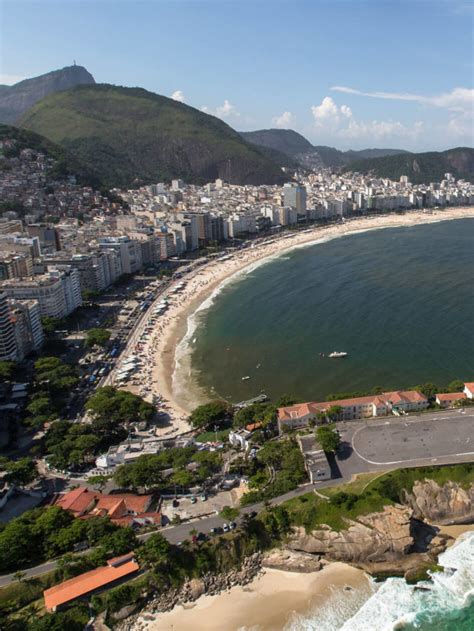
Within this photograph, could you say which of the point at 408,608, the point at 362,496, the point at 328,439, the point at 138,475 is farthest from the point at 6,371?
the point at 408,608

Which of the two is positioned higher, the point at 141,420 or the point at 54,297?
the point at 54,297

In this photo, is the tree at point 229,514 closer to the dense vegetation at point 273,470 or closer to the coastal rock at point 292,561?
the dense vegetation at point 273,470

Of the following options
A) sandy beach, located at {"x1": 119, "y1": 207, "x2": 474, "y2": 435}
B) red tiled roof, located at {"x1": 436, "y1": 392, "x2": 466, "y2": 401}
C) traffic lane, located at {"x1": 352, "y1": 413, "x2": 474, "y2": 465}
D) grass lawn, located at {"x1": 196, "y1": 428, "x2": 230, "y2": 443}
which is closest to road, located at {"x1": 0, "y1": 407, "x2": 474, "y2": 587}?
traffic lane, located at {"x1": 352, "y1": 413, "x2": 474, "y2": 465}

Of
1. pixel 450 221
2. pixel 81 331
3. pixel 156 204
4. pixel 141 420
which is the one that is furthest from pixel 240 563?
pixel 450 221

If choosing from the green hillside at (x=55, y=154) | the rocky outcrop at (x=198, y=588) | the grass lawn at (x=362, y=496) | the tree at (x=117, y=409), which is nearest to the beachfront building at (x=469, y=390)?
the grass lawn at (x=362, y=496)

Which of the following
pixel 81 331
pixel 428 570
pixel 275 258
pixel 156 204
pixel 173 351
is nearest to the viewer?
pixel 428 570

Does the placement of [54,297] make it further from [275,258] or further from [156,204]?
[156,204]

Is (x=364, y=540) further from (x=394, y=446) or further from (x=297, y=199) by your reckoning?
(x=297, y=199)
